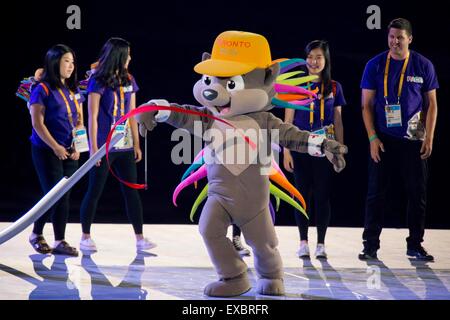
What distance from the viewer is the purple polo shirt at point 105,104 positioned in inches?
209

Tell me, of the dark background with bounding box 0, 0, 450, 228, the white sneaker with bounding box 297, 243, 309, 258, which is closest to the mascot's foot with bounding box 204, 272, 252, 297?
the white sneaker with bounding box 297, 243, 309, 258

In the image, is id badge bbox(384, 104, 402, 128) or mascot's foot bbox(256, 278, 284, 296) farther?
id badge bbox(384, 104, 402, 128)

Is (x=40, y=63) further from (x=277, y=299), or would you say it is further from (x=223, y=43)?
(x=277, y=299)

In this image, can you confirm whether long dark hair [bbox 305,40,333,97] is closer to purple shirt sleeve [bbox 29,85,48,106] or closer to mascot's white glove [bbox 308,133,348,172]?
mascot's white glove [bbox 308,133,348,172]

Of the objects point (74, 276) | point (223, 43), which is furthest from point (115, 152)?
point (223, 43)

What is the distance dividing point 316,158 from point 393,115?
18.2 inches

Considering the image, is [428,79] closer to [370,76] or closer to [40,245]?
[370,76]

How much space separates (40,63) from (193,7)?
1.09 meters

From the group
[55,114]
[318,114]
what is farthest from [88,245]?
[318,114]

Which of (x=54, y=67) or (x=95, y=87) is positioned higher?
(x=54, y=67)

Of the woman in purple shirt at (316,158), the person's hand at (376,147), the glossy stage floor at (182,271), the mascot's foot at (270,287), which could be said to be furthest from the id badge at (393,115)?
the mascot's foot at (270,287)

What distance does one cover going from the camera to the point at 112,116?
17.5 ft

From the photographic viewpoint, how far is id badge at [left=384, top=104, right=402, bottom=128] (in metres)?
5.14

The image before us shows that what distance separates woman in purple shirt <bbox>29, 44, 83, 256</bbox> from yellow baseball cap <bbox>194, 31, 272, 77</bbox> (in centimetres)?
131
